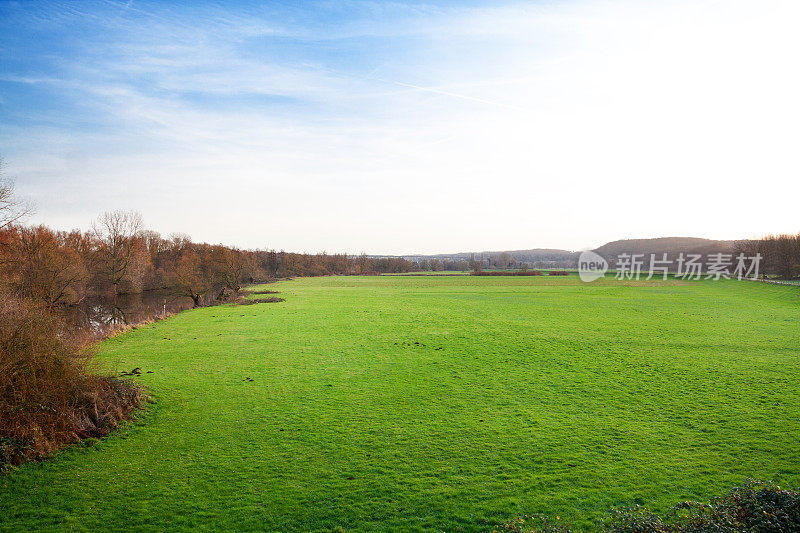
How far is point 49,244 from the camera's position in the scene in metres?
39.8

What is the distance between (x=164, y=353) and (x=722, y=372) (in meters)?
26.2

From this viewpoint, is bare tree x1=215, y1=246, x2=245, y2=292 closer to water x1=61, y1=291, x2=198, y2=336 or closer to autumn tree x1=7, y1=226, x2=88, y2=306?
water x1=61, y1=291, x2=198, y2=336

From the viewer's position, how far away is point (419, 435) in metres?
10.8

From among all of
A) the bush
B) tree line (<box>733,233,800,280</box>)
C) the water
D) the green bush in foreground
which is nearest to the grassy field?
the green bush in foreground

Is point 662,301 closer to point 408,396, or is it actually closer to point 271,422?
point 408,396

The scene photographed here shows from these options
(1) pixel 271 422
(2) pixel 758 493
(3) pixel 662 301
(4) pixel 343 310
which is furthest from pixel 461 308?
(2) pixel 758 493

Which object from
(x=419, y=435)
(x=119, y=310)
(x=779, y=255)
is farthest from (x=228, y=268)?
(x=779, y=255)

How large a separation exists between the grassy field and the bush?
2.12 feet

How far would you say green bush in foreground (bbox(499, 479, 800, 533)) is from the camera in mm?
6141

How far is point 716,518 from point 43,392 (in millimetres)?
14709

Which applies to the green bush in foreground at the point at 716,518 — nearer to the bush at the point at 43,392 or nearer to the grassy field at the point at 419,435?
the grassy field at the point at 419,435

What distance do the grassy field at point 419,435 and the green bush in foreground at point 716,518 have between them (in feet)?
1.42

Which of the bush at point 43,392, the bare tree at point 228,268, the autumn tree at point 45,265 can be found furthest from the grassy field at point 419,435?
the bare tree at point 228,268

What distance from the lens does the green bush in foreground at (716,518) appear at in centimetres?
614
